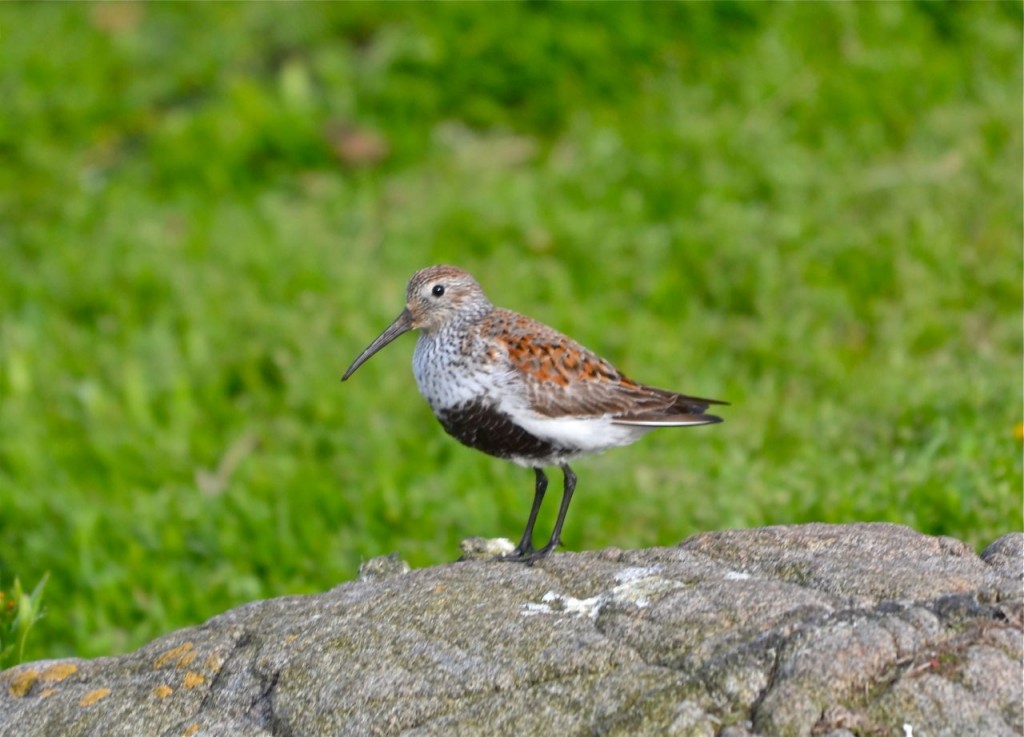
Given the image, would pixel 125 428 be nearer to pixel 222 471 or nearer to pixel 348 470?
pixel 222 471

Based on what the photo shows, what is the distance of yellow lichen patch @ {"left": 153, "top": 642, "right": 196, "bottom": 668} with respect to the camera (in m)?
4.39

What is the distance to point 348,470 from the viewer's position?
8.32 m

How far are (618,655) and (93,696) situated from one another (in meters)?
1.73

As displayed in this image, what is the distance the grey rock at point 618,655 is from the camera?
3.48 m

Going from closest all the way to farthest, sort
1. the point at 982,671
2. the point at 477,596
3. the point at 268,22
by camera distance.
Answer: the point at 982,671 → the point at 477,596 → the point at 268,22

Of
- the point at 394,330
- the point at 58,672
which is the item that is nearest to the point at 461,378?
the point at 394,330

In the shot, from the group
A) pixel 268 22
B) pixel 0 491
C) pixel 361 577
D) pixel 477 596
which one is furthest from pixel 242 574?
pixel 268 22

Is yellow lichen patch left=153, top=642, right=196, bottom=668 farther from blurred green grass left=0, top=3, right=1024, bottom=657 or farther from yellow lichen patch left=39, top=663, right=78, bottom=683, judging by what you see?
blurred green grass left=0, top=3, right=1024, bottom=657

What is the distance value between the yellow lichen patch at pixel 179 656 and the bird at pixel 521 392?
4.20 feet

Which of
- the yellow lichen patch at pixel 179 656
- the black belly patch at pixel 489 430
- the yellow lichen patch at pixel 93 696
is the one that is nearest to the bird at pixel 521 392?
the black belly patch at pixel 489 430

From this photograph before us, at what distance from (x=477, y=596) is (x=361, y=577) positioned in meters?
0.91

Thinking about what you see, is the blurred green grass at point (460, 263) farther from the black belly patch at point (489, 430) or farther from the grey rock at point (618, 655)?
the grey rock at point (618, 655)

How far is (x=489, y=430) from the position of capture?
543 cm

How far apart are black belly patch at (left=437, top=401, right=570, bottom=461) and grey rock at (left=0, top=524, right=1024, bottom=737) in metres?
0.76
